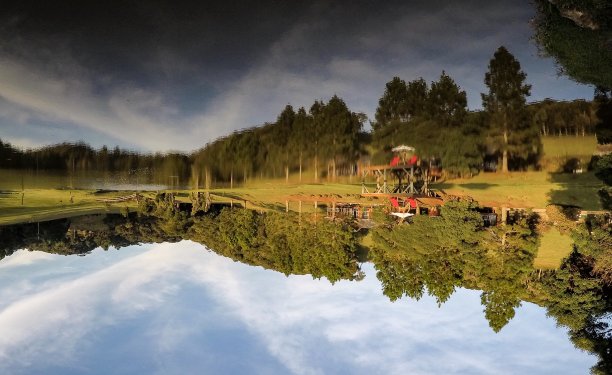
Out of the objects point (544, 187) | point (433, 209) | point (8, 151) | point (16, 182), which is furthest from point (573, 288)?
point (16, 182)

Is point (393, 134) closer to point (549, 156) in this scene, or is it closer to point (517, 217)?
point (517, 217)

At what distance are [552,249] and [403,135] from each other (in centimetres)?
1799

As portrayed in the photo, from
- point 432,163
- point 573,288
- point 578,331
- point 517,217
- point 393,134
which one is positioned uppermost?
point 393,134

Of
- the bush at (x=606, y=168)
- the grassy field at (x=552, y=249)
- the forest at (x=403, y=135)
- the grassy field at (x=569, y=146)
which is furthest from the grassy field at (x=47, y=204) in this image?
the grassy field at (x=569, y=146)

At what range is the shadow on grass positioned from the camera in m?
36.3

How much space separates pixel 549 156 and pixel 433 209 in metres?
16.6

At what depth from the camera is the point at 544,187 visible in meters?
42.1

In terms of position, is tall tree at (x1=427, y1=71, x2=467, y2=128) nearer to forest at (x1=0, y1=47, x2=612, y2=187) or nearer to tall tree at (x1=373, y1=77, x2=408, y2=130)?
forest at (x1=0, y1=47, x2=612, y2=187)

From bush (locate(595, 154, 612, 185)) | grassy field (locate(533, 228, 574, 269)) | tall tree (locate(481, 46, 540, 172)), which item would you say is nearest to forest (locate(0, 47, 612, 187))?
tall tree (locate(481, 46, 540, 172))

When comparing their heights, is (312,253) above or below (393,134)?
below

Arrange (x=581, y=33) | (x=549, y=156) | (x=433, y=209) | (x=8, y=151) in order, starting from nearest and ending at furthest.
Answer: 1. (x=581, y=33)
2. (x=8, y=151)
3. (x=433, y=209)
4. (x=549, y=156)

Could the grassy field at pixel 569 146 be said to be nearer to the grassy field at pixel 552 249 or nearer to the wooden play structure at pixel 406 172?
the grassy field at pixel 552 249

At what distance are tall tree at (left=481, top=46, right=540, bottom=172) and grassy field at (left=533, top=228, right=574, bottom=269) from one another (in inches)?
481

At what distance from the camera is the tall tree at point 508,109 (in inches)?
1686
